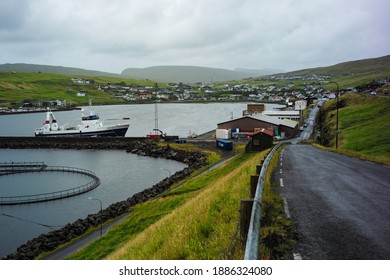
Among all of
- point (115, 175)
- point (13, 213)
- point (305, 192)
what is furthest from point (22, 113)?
point (305, 192)

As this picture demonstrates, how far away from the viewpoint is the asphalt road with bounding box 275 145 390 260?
25.1 ft

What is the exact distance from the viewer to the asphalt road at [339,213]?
25.1 ft

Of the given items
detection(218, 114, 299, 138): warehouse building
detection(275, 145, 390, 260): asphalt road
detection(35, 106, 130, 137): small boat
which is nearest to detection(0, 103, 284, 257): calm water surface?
detection(35, 106, 130, 137): small boat

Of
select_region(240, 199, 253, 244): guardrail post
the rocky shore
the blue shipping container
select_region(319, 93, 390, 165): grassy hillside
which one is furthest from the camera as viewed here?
the blue shipping container

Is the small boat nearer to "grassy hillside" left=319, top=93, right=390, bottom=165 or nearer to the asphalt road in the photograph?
"grassy hillside" left=319, top=93, right=390, bottom=165

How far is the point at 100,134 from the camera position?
108438 millimetres

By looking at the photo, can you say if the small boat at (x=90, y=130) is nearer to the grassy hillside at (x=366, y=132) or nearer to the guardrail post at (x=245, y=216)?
the grassy hillside at (x=366, y=132)

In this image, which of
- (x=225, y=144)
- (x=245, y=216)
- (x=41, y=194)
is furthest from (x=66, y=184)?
(x=245, y=216)

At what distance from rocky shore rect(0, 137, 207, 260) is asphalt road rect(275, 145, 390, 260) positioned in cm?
2439

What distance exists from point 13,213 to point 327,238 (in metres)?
45.2

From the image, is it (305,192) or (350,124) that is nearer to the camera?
(305,192)

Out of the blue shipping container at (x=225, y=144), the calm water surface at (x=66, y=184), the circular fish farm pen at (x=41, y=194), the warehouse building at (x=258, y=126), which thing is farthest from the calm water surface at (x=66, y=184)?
the warehouse building at (x=258, y=126)
